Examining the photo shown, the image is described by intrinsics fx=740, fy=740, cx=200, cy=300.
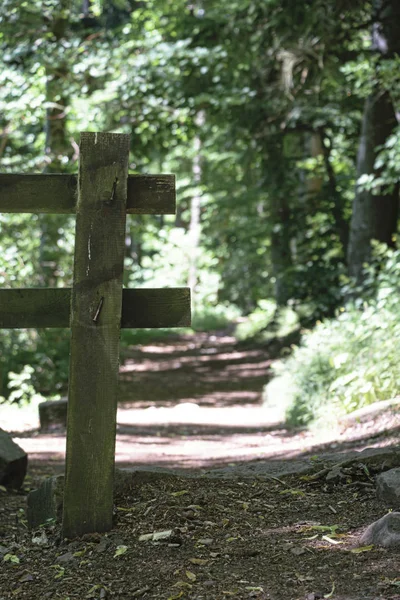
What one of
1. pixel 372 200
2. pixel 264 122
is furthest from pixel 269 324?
pixel 372 200

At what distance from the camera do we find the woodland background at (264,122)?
11.2m

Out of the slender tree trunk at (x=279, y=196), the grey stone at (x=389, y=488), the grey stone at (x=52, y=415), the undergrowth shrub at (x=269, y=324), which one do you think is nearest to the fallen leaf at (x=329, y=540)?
the grey stone at (x=389, y=488)

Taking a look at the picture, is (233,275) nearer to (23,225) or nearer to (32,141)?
(32,141)

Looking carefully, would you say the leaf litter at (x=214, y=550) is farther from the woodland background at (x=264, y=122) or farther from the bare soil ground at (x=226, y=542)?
the woodland background at (x=264, y=122)

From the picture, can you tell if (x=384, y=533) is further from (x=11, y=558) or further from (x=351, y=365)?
(x=351, y=365)

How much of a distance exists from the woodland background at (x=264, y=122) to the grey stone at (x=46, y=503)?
4.52 meters

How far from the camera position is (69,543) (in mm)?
3949

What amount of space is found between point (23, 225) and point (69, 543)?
399 inches

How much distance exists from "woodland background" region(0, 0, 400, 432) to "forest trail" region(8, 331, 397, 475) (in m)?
0.87

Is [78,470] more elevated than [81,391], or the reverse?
[81,391]

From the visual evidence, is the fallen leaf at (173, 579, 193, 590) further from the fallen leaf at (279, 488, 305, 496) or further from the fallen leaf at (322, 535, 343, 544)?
the fallen leaf at (279, 488, 305, 496)

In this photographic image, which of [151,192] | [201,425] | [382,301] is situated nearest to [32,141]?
[201,425]

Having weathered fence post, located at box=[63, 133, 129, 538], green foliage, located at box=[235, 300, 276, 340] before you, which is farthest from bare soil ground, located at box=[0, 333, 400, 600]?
green foliage, located at box=[235, 300, 276, 340]

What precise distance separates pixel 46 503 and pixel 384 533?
2035 millimetres
